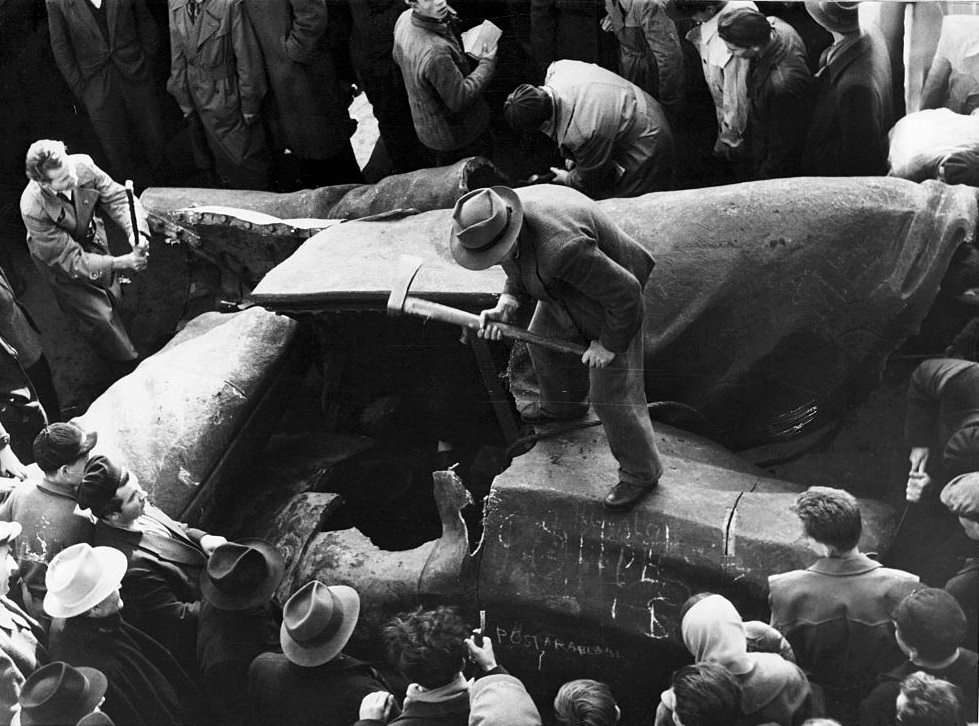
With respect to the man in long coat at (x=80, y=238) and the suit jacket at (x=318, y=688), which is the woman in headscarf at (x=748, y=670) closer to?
the suit jacket at (x=318, y=688)

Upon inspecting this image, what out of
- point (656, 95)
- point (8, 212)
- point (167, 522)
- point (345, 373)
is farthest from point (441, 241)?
point (8, 212)

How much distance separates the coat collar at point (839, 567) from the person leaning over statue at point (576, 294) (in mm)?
671

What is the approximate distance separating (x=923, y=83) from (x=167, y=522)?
3.43 m

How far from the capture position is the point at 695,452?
232 inches

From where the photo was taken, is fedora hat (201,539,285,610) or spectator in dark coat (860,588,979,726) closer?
spectator in dark coat (860,588,979,726)

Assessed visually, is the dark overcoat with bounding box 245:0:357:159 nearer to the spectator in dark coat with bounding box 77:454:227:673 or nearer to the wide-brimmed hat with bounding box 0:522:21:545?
the spectator in dark coat with bounding box 77:454:227:673

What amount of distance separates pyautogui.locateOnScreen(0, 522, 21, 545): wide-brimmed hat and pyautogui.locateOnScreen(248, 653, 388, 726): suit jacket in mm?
1146

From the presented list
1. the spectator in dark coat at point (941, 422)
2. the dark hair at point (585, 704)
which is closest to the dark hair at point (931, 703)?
the spectator in dark coat at point (941, 422)

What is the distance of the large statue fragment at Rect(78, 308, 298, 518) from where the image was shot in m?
6.16

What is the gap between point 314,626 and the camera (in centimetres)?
573

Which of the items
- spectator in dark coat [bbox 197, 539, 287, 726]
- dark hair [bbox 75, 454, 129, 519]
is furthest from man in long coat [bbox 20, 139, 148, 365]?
spectator in dark coat [bbox 197, 539, 287, 726]

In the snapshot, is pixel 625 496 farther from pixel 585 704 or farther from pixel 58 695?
pixel 58 695

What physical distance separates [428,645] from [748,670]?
1164mm

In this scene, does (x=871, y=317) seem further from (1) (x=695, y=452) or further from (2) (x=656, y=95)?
(2) (x=656, y=95)
